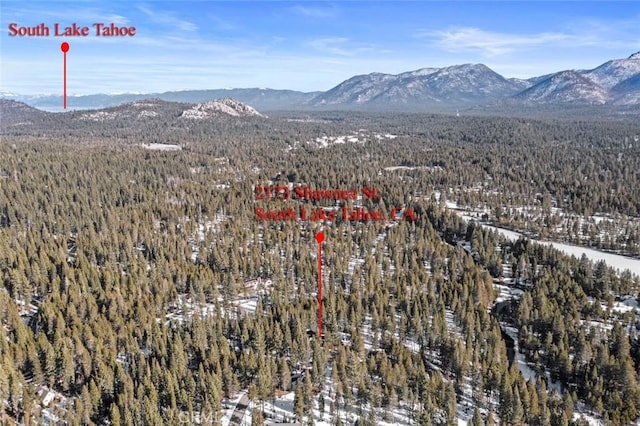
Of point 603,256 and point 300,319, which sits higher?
point 603,256

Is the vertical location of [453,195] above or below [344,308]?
above

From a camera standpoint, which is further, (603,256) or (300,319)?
(603,256)

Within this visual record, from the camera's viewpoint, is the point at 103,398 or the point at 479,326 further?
the point at 479,326

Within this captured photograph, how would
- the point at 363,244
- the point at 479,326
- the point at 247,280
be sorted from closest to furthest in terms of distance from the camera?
the point at 479,326, the point at 247,280, the point at 363,244

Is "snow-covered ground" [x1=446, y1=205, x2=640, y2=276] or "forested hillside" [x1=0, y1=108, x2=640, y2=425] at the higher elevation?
"snow-covered ground" [x1=446, y1=205, x2=640, y2=276]

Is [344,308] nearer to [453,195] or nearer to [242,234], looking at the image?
[242,234]

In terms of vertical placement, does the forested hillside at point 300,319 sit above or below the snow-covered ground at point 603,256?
below

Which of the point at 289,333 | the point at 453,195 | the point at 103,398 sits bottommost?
the point at 103,398

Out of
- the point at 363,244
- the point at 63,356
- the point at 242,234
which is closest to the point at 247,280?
the point at 242,234

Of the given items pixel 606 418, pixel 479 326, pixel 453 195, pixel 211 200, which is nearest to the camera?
pixel 606 418

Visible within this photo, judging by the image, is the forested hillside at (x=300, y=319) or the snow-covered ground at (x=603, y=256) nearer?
the forested hillside at (x=300, y=319)

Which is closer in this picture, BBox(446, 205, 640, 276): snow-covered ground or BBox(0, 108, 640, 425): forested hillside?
BBox(0, 108, 640, 425): forested hillside
